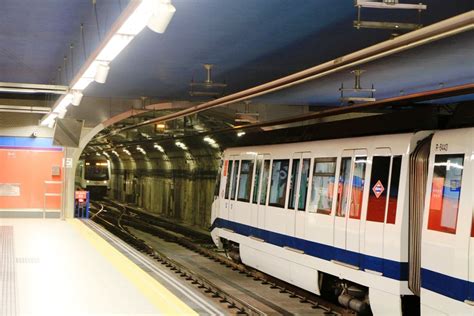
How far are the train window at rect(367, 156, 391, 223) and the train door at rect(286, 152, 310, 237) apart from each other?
2.39m

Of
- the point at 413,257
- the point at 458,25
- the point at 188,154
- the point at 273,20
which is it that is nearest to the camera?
the point at 458,25

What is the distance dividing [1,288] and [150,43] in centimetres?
481

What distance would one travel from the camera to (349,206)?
10.2 m

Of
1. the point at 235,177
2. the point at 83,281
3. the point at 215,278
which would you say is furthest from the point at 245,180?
the point at 83,281

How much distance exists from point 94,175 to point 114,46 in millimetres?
37663

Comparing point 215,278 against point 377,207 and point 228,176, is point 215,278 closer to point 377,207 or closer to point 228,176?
point 228,176

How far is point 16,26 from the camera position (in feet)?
35.7

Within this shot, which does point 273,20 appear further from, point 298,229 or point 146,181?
point 146,181

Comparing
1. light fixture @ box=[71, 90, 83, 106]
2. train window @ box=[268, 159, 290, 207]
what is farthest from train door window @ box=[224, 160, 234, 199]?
light fixture @ box=[71, 90, 83, 106]

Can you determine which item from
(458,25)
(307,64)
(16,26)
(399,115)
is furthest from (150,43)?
(458,25)

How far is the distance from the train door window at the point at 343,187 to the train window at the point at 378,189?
741 mm

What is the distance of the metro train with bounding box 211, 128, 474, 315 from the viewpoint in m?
7.68

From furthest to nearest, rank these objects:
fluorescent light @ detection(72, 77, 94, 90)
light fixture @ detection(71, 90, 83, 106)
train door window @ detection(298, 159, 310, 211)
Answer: light fixture @ detection(71, 90, 83, 106)
train door window @ detection(298, 159, 310, 211)
fluorescent light @ detection(72, 77, 94, 90)

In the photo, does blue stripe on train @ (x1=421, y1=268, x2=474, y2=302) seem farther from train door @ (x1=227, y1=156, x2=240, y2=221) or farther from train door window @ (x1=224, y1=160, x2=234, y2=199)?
train door window @ (x1=224, y1=160, x2=234, y2=199)
